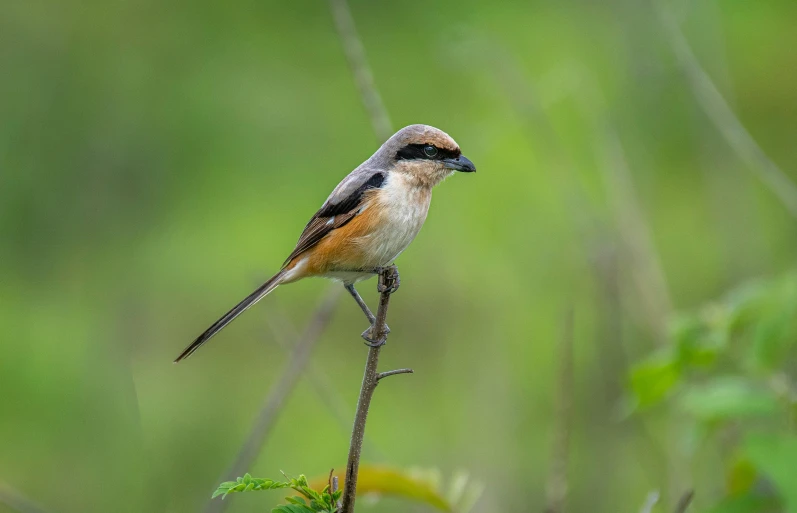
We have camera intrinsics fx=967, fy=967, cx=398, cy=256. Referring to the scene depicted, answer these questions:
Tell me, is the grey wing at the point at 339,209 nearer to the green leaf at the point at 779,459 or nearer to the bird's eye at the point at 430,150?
the bird's eye at the point at 430,150

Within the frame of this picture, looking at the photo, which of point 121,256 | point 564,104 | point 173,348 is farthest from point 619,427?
point 564,104

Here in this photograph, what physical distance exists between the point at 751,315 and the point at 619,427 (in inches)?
84.1

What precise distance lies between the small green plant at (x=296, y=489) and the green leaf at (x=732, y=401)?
116 centimetres

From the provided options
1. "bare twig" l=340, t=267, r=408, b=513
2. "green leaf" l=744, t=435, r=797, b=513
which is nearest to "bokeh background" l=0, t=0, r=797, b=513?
"green leaf" l=744, t=435, r=797, b=513

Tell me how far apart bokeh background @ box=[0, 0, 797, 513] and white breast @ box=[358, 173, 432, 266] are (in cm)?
41

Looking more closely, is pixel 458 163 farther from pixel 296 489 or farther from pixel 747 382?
pixel 296 489

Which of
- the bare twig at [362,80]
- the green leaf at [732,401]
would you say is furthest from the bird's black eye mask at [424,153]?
the green leaf at [732,401]

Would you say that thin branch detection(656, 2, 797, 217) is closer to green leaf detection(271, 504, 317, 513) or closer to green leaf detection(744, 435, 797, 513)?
green leaf detection(744, 435, 797, 513)

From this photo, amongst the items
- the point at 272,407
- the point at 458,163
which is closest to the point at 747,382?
the point at 458,163

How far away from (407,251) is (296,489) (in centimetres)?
625

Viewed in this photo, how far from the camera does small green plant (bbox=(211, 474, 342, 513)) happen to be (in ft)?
5.51

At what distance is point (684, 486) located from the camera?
342 centimetres

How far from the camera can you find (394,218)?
3.15m

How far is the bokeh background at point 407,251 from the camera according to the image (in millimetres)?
4359
